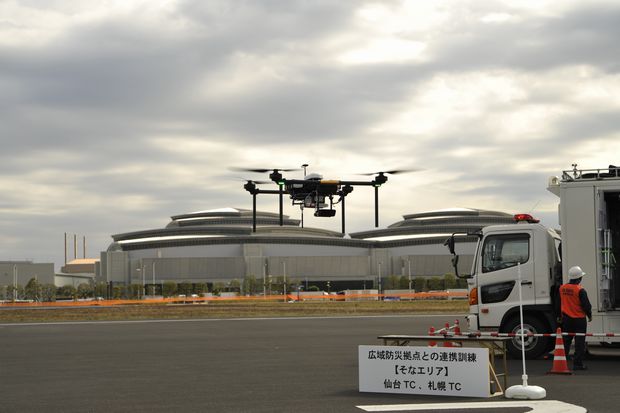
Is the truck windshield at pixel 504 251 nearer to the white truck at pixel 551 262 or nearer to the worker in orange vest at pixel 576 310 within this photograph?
the white truck at pixel 551 262

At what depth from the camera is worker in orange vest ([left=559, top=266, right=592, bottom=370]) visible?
1773 cm

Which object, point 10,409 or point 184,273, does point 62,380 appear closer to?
point 10,409

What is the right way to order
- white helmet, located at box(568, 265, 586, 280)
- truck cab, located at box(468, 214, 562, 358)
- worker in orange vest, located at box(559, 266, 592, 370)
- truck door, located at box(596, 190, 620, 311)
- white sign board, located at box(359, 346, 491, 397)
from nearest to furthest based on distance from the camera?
1. white sign board, located at box(359, 346, 491, 397)
2. worker in orange vest, located at box(559, 266, 592, 370)
3. white helmet, located at box(568, 265, 586, 280)
4. truck door, located at box(596, 190, 620, 311)
5. truck cab, located at box(468, 214, 562, 358)

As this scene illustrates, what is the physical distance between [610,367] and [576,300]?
2.02 metres

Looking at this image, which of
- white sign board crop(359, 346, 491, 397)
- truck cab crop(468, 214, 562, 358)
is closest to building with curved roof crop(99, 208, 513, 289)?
truck cab crop(468, 214, 562, 358)

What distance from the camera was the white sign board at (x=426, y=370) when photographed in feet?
46.2

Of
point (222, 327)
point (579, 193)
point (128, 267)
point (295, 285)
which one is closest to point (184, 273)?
point (128, 267)

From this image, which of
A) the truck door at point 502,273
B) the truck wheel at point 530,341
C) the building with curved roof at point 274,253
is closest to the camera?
the truck wheel at point 530,341

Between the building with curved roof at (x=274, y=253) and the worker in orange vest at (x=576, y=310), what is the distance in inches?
5536

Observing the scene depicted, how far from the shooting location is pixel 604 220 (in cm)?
1953

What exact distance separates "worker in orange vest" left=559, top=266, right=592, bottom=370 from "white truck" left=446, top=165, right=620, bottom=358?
4.17ft

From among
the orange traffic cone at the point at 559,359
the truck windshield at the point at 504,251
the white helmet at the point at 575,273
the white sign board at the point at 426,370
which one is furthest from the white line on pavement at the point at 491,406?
the truck windshield at the point at 504,251

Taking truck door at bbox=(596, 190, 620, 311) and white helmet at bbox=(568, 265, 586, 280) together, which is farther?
truck door at bbox=(596, 190, 620, 311)

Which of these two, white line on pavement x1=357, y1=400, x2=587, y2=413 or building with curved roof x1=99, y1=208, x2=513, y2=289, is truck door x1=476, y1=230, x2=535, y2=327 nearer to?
white line on pavement x1=357, y1=400, x2=587, y2=413
